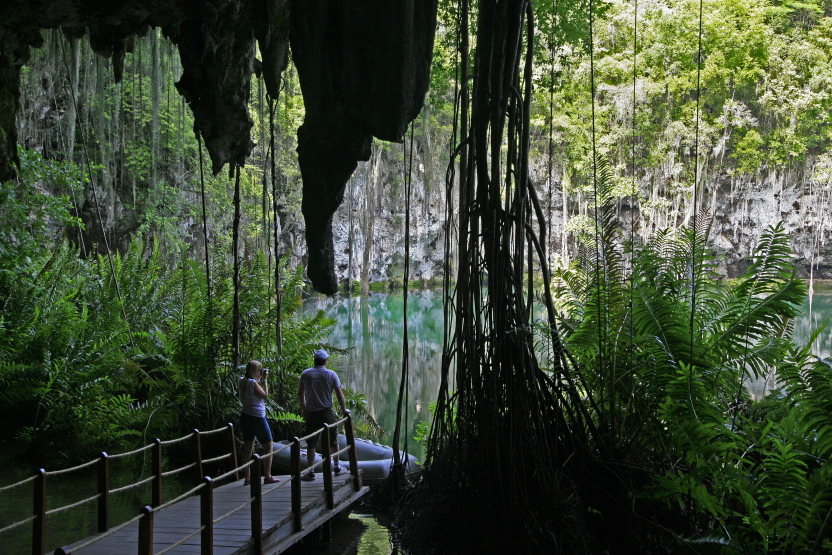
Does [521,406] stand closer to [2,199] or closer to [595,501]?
[595,501]

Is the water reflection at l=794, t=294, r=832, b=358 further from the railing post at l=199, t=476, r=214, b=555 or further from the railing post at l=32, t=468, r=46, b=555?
the railing post at l=32, t=468, r=46, b=555

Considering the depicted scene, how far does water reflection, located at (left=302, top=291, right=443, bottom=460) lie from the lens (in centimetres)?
1336

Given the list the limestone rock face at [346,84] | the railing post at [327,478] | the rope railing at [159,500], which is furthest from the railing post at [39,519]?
the railing post at [327,478]

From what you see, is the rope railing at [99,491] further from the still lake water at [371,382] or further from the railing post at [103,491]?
the still lake water at [371,382]

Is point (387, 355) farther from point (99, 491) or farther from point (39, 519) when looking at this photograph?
point (39, 519)

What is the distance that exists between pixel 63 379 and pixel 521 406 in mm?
6267

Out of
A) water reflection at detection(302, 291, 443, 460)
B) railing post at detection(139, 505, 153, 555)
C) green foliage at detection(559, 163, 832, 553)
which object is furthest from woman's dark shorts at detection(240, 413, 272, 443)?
green foliage at detection(559, 163, 832, 553)

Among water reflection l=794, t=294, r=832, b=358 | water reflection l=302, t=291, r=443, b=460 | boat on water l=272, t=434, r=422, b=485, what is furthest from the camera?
water reflection l=794, t=294, r=832, b=358

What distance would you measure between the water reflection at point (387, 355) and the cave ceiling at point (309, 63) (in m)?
2.41

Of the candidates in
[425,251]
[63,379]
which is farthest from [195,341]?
[425,251]

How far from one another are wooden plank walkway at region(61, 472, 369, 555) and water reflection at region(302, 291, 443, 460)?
1.11 m

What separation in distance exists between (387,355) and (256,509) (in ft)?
47.8

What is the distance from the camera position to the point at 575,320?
20.1 feet

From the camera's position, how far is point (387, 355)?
19.7m
